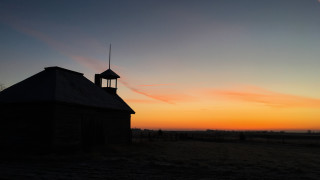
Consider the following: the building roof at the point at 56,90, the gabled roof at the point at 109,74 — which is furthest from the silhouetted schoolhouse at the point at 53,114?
the gabled roof at the point at 109,74

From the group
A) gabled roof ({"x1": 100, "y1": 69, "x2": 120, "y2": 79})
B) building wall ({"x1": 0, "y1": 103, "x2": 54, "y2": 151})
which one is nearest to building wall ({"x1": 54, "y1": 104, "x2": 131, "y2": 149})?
building wall ({"x1": 0, "y1": 103, "x2": 54, "y2": 151})

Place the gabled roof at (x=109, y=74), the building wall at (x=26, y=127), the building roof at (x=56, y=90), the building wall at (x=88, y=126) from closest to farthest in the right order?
the building wall at (x=26, y=127), the building wall at (x=88, y=126), the building roof at (x=56, y=90), the gabled roof at (x=109, y=74)

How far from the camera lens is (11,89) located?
72.7 feet

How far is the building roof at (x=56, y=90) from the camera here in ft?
65.1

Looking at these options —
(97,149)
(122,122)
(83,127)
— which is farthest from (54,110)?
(122,122)

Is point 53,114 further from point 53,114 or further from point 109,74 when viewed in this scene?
point 109,74

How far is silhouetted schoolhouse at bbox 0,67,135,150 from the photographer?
19.1m

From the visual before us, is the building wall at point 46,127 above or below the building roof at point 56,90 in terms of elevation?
below

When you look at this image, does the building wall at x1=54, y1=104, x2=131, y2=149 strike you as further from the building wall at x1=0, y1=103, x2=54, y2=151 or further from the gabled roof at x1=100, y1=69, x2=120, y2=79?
the gabled roof at x1=100, y1=69, x2=120, y2=79

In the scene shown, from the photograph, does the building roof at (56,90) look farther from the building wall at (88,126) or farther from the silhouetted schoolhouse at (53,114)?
the building wall at (88,126)

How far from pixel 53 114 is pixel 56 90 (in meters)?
2.07

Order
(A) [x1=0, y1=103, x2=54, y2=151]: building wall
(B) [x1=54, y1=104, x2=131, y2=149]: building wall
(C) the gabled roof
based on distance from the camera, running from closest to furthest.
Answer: (A) [x1=0, y1=103, x2=54, y2=151]: building wall < (B) [x1=54, y1=104, x2=131, y2=149]: building wall < (C) the gabled roof

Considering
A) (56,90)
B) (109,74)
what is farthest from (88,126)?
(109,74)

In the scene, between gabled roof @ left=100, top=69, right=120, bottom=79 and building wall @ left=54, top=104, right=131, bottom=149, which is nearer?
building wall @ left=54, top=104, right=131, bottom=149
